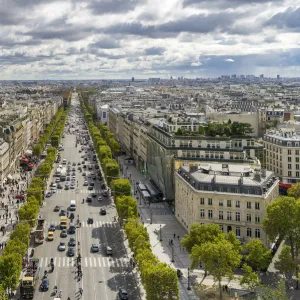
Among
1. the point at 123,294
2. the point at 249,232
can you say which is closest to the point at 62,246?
the point at 123,294

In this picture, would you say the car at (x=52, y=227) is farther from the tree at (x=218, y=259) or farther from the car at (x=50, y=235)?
the tree at (x=218, y=259)

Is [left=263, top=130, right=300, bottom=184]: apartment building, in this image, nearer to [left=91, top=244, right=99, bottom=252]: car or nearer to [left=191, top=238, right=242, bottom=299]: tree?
[left=91, top=244, right=99, bottom=252]: car

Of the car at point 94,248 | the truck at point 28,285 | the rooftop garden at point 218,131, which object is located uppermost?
the rooftop garden at point 218,131

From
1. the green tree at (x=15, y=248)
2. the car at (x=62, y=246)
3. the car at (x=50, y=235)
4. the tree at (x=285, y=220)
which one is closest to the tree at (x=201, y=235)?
the tree at (x=285, y=220)

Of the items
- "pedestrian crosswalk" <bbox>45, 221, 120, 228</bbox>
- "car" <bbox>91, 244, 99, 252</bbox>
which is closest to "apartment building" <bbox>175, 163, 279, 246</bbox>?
"pedestrian crosswalk" <bbox>45, 221, 120, 228</bbox>

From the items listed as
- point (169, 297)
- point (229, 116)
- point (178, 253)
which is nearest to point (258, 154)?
point (229, 116)

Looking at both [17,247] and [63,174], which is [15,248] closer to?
[17,247]

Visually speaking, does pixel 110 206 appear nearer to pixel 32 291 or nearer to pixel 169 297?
pixel 32 291
